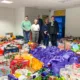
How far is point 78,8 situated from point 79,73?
8.23 m

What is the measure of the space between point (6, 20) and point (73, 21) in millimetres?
4339

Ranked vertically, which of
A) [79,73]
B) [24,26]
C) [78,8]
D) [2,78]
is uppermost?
[78,8]

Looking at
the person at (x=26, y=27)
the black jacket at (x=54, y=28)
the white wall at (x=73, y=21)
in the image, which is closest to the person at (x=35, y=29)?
the person at (x=26, y=27)

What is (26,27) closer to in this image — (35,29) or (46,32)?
(35,29)

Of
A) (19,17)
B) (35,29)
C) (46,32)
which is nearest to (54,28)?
(46,32)

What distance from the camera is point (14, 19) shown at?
11828mm

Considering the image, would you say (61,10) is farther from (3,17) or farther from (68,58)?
(68,58)

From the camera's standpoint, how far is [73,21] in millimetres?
10820

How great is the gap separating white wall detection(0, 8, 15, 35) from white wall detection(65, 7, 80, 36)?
3.63 meters

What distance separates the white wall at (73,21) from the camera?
34.5 feet

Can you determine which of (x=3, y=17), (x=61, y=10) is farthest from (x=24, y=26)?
(x=61, y=10)

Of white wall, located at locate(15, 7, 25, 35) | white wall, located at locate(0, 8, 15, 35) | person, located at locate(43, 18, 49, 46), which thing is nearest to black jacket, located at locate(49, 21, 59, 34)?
person, located at locate(43, 18, 49, 46)

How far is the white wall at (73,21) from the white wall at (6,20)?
3628 mm

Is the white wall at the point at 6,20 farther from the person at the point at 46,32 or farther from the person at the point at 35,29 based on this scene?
the person at the point at 46,32
